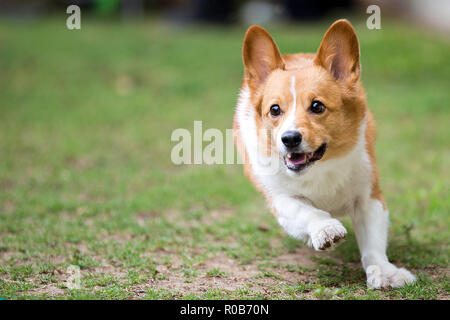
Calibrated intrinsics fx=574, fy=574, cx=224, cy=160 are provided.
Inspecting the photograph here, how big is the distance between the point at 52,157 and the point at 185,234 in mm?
2855

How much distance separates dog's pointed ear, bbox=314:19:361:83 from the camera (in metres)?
3.89

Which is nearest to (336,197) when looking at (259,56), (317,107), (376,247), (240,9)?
(376,247)

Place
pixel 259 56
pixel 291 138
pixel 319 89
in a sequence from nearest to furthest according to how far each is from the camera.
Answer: pixel 291 138, pixel 319 89, pixel 259 56

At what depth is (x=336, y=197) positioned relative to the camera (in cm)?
407

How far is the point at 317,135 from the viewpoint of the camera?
367 centimetres

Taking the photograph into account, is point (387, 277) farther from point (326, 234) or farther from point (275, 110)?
point (275, 110)

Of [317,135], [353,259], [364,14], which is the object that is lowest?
[353,259]

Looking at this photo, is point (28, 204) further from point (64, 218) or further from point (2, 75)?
point (2, 75)

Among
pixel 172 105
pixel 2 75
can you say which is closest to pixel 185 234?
pixel 172 105

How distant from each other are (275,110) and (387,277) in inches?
52.3

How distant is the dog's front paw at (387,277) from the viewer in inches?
147

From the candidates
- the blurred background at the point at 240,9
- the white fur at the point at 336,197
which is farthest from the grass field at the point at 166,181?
the blurred background at the point at 240,9

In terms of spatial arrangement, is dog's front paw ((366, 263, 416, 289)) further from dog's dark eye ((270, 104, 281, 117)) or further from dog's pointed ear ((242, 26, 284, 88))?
dog's pointed ear ((242, 26, 284, 88))
